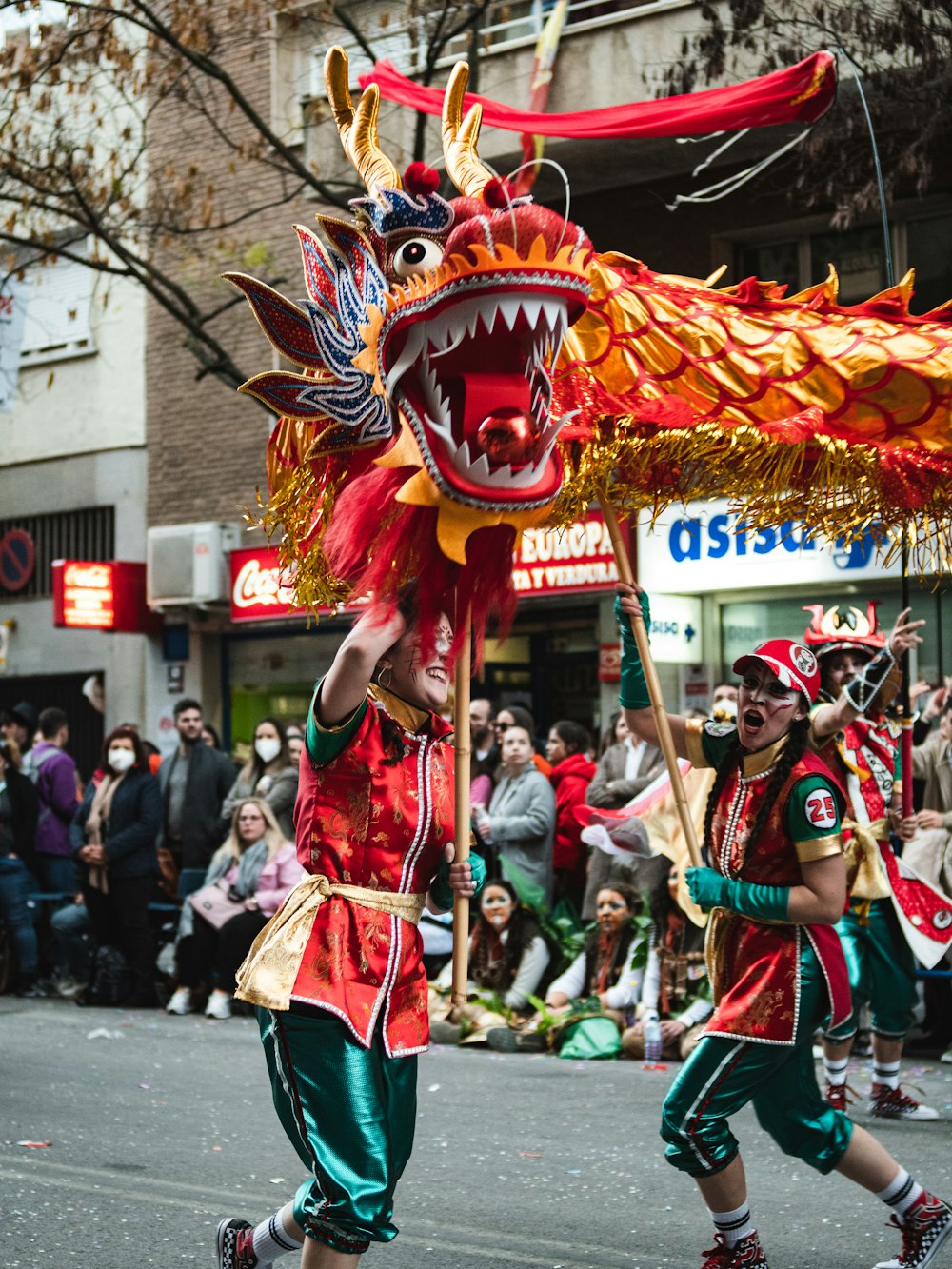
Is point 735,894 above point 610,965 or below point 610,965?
above

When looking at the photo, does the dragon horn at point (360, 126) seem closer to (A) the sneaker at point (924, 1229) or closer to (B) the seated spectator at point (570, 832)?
(A) the sneaker at point (924, 1229)

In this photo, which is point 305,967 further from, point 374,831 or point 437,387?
point 437,387

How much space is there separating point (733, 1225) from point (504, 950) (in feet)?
19.6

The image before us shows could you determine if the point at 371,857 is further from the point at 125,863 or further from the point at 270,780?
the point at 125,863

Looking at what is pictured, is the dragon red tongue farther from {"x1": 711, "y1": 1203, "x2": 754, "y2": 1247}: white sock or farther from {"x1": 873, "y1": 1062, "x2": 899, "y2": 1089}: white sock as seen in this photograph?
{"x1": 873, "y1": 1062, "x2": 899, "y2": 1089}: white sock

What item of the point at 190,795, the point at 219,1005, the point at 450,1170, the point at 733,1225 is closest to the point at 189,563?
the point at 190,795

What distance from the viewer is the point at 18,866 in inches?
518

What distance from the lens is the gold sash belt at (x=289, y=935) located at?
4094 mm

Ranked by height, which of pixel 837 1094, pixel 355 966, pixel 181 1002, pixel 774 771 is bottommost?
pixel 181 1002

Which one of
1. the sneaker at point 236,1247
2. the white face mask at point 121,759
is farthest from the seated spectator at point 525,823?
the sneaker at point 236,1247

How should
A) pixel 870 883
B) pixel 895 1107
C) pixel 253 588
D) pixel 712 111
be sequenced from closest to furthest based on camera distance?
pixel 712 111, pixel 895 1107, pixel 870 883, pixel 253 588

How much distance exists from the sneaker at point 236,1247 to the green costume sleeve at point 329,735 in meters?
1.34

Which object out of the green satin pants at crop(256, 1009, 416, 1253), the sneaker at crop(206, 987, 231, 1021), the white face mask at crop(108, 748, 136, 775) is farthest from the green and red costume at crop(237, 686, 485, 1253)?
the white face mask at crop(108, 748, 136, 775)

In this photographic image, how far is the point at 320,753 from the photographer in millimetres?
4148
